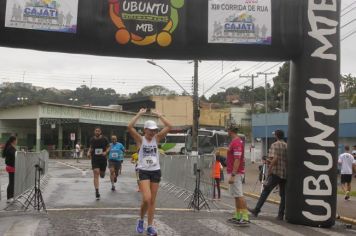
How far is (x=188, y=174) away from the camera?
16375 millimetres

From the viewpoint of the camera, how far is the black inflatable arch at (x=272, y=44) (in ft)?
33.2

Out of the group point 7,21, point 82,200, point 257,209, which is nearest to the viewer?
point 7,21

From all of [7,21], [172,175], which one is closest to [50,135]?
[172,175]

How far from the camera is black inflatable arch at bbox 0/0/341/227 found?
1011 cm

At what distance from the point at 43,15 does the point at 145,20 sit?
1.82 meters

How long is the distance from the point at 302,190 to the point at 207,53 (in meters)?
3.11

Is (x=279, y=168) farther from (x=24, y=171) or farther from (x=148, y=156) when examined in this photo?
(x=24, y=171)

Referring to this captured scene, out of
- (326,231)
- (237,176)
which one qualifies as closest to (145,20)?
(237,176)

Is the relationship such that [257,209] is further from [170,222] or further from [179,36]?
[179,36]

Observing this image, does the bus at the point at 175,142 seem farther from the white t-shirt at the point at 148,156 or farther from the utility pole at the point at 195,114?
the white t-shirt at the point at 148,156

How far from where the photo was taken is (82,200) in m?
13.7

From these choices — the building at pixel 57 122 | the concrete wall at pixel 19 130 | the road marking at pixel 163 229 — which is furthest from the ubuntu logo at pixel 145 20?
the concrete wall at pixel 19 130

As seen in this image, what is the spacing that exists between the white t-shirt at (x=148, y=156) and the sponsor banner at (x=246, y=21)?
2.87m

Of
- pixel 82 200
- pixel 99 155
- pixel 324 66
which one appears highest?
pixel 324 66
